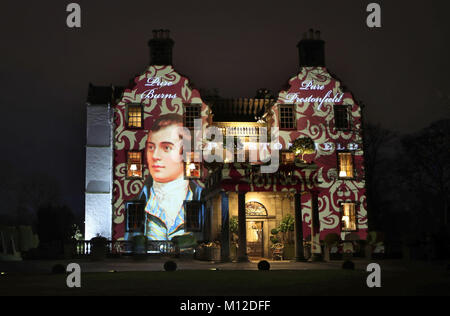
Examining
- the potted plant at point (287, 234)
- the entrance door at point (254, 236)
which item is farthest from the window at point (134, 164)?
the potted plant at point (287, 234)

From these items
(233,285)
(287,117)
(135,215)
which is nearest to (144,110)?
(135,215)

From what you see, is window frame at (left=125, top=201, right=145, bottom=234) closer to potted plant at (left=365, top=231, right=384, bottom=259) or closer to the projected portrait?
the projected portrait

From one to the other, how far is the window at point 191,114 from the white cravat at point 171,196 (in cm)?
373

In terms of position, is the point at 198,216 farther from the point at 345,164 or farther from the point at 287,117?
the point at 345,164

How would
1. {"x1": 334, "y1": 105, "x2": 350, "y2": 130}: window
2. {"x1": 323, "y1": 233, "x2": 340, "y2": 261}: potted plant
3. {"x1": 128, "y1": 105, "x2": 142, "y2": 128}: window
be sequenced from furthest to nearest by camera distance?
{"x1": 334, "y1": 105, "x2": 350, "y2": 130}: window
{"x1": 128, "y1": 105, "x2": 142, "y2": 128}: window
{"x1": 323, "y1": 233, "x2": 340, "y2": 261}: potted plant

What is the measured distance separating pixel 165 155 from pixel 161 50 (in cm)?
740

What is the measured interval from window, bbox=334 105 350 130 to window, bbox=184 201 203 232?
10.9m

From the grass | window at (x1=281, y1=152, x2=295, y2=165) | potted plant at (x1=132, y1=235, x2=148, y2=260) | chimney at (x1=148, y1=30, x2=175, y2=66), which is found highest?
chimney at (x1=148, y1=30, x2=175, y2=66)

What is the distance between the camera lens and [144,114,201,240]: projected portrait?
36.7 meters

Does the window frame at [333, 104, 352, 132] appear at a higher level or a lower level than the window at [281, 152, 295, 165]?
higher

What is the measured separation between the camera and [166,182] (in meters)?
37.0

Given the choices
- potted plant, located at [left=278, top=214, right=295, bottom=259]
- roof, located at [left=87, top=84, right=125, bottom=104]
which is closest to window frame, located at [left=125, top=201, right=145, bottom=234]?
roof, located at [left=87, top=84, right=125, bottom=104]
